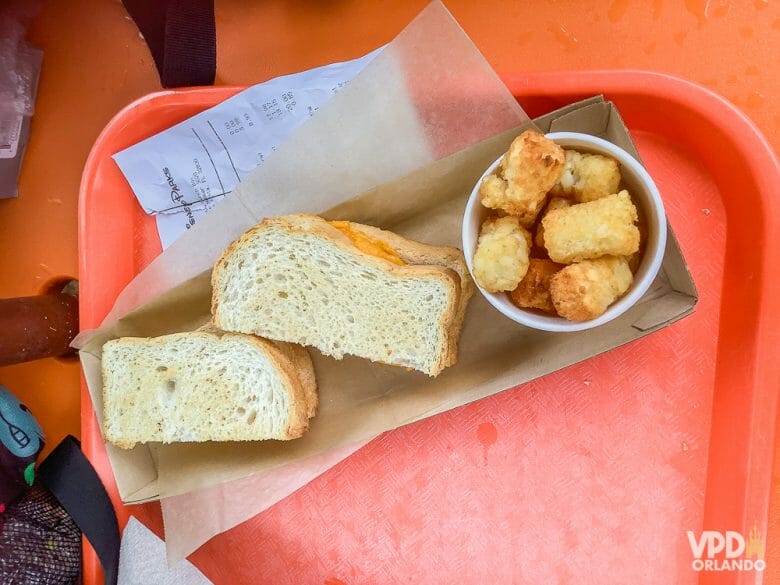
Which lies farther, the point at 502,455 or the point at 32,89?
the point at 32,89

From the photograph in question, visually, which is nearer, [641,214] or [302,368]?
[641,214]

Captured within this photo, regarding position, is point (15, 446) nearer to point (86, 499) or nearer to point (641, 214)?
point (86, 499)

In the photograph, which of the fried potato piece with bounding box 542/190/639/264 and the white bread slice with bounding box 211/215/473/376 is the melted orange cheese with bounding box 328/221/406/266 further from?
Result: the fried potato piece with bounding box 542/190/639/264

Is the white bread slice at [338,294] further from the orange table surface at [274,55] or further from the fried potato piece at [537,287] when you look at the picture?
the orange table surface at [274,55]

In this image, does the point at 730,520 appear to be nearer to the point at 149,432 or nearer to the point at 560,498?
the point at 560,498

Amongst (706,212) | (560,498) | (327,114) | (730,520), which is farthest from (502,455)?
(327,114)

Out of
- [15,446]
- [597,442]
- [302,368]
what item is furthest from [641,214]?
[15,446]
